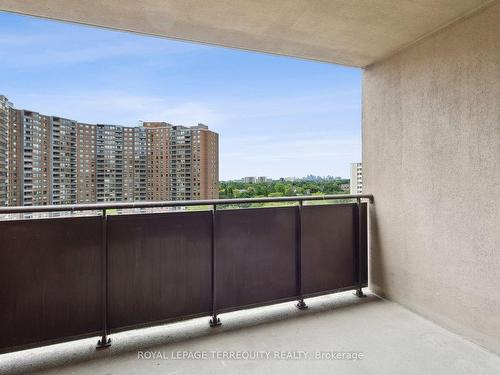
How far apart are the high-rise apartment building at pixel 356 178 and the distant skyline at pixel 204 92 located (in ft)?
0.33

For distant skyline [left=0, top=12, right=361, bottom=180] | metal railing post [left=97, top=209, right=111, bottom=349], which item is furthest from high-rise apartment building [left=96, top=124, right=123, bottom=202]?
metal railing post [left=97, top=209, right=111, bottom=349]

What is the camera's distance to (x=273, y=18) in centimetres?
215

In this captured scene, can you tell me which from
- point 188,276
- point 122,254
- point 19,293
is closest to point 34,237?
point 19,293

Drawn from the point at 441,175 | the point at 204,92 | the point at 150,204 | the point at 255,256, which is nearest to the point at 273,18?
the point at 150,204

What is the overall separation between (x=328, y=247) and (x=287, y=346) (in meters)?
1.18

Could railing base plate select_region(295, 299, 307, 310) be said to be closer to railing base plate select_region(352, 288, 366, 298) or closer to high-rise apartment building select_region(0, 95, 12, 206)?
railing base plate select_region(352, 288, 366, 298)

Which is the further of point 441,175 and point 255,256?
point 255,256

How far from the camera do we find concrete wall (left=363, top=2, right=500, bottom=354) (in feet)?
6.76

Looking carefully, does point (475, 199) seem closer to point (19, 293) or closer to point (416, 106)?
point (416, 106)

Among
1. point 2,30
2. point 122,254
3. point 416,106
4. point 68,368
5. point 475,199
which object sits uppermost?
point 2,30

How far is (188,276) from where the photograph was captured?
241cm

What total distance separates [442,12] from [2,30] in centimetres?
428

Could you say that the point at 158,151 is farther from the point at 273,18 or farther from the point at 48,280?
the point at 273,18

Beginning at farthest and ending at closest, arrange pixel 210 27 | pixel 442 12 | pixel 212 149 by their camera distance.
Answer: pixel 212 149, pixel 210 27, pixel 442 12
